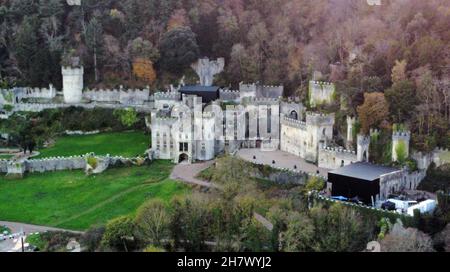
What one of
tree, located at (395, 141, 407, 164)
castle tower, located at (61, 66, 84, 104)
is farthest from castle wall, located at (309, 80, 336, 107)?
castle tower, located at (61, 66, 84, 104)

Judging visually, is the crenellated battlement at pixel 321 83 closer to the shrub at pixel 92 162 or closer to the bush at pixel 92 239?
the shrub at pixel 92 162

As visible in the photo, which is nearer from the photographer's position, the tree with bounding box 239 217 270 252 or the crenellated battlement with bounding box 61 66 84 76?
the tree with bounding box 239 217 270 252

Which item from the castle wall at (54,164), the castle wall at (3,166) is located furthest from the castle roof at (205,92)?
the castle wall at (3,166)

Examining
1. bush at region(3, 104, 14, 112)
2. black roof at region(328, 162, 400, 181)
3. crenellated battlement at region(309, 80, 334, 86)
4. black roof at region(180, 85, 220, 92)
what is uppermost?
crenellated battlement at region(309, 80, 334, 86)

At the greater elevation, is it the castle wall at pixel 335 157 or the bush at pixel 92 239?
the castle wall at pixel 335 157

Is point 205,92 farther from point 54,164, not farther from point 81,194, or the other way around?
point 81,194

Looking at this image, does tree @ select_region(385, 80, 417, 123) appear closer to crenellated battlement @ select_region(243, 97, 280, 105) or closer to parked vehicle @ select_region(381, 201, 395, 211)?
parked vehicle @ select_region(381, 201, 395, 211)
